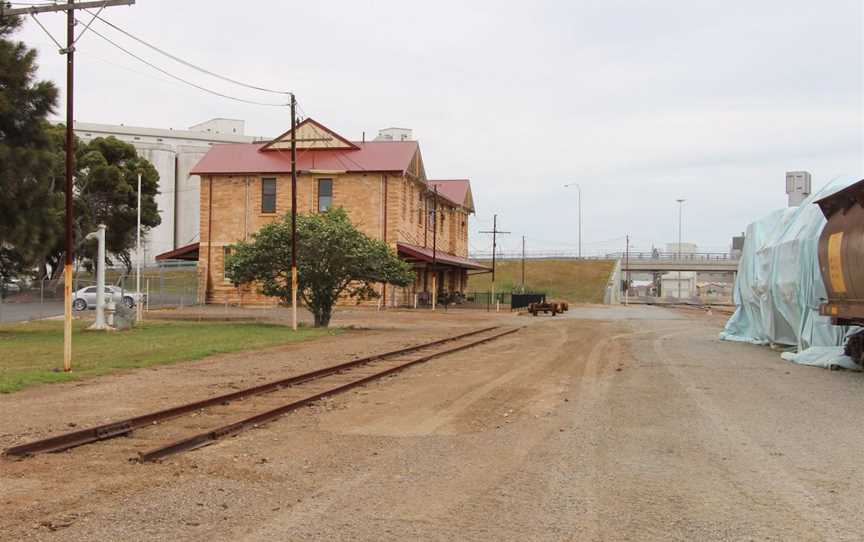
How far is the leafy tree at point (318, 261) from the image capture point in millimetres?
30266

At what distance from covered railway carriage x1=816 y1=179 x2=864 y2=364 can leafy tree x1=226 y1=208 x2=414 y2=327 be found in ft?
53.7

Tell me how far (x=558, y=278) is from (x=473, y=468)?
8799 centimetres

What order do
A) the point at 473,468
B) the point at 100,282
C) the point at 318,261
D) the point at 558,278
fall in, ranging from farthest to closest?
the point at 558,278
the point at 318,261
the point at 100,282
the point at 473,468

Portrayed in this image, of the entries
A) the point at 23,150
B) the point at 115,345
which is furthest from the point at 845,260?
the point at 23,150

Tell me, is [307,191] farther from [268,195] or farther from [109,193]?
[109,193]

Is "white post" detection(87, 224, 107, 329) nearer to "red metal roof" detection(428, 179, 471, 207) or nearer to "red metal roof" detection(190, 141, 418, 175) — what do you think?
"red metal roof" detection(190, 141, 418, 175)

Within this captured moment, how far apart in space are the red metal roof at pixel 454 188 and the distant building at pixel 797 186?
3895 cm

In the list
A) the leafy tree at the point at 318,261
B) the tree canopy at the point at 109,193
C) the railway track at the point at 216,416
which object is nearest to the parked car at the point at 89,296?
the tree canopy at the point at 109,193

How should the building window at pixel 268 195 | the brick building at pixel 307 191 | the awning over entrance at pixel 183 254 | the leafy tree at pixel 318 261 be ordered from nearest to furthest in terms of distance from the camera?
the leafy tree at pixel 318 261, the brick building at pixel 307 191, the building window at pixel 268 195, the awning over entrance at pixel 183 254

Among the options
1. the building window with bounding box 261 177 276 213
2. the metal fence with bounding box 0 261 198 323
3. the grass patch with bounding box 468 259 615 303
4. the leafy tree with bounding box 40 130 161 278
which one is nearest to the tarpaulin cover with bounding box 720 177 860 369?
the metal fence with bounding box 0 261 198 323

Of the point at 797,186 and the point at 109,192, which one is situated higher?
the point at 109,192

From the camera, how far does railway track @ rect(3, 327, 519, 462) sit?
827 cm

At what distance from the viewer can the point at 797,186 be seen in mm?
28578

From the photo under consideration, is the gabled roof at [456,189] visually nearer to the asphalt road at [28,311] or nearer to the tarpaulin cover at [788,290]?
the asphalt road at [28,311]
